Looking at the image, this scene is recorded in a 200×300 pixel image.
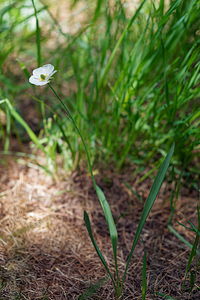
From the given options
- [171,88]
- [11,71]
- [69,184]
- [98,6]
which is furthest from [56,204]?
[11,71]

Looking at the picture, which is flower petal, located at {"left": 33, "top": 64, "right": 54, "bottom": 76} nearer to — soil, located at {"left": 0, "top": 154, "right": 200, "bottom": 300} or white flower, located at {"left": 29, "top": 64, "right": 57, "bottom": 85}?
white flower, located at {"left": 29, "top": 64, "right": 57, "bottom": 85}

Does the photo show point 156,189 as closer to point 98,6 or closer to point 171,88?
point 171,88

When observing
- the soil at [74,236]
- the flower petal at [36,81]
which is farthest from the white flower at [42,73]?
the soil at [74,236]

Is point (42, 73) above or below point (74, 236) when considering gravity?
above

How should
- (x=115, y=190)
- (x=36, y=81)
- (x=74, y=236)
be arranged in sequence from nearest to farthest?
1. (x=36, y=81)
2. (x=74, y=236)
3. (x=115, y=190)

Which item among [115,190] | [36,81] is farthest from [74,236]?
[36,81]

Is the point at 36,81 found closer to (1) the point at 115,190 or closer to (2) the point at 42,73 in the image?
(2) the point at 42,73

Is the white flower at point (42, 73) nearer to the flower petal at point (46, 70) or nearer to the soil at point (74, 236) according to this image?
the flower petal at point (46, 70)

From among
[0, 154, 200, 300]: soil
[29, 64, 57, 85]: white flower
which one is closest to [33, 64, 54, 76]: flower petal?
[29, 64, 57, 85]: white flower

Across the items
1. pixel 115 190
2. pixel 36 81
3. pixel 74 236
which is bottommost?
pixel 74 236
